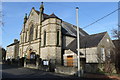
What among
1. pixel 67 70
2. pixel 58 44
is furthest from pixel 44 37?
pixel 67 70

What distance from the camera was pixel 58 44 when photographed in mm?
28203

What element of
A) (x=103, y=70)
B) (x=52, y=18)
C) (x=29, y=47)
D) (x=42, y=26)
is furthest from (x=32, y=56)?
(x=103, y=70)

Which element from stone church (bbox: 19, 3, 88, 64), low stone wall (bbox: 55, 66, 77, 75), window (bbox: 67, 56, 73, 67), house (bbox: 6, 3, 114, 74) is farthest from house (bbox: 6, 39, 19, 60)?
low stone wall (bbox: 55, 66, 77, 75)

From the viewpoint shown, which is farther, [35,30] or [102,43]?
[35,30]

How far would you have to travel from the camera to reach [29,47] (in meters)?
34.6

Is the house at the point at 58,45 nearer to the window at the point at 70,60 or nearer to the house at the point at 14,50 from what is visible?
the window at the point at 70,60

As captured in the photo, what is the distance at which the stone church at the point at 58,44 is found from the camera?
84.6 feet

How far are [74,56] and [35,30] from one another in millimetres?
14222

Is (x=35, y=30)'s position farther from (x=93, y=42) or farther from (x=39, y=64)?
(x=93, y=42)

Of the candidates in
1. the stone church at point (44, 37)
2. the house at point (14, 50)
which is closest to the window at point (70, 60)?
the stone church at point (44, 37)

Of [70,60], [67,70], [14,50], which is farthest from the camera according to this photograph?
[14,50]

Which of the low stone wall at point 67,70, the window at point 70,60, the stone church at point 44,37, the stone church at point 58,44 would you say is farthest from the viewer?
the stone church at point 44,37

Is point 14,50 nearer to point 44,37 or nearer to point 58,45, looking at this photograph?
point 44,37

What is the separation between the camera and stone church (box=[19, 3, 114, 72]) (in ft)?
84.6
